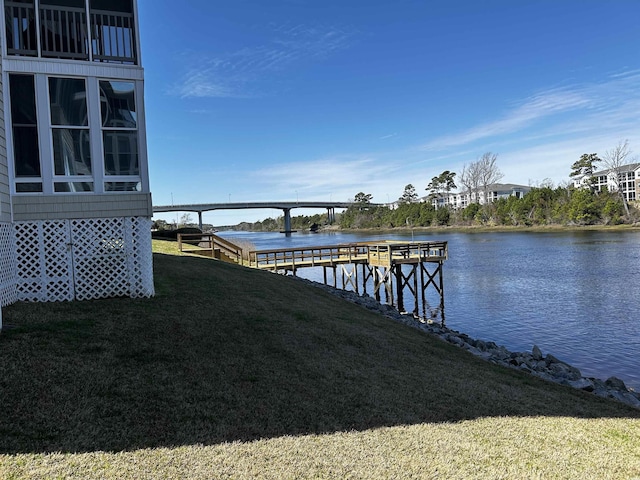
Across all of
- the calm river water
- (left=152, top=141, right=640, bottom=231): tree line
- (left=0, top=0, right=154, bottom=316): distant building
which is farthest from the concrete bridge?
(left=0, top=0, right=154, bottom=316): distant building

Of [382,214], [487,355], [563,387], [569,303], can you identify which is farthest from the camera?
[382,214]

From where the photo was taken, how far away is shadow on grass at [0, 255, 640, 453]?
166 inches

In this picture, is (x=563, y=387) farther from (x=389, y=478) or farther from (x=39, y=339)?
(x=39, y=339)

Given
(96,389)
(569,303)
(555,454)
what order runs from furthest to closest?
(569,303) < (96,389) < (555,454)

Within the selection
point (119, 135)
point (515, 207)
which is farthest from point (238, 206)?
point (119, 135)

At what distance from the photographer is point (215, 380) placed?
17.9 feet

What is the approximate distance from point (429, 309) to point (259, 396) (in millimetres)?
18103

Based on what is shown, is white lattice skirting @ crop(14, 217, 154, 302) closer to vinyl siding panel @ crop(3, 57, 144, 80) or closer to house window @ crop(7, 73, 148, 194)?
house window @ crop(7, 73, 148, 194)

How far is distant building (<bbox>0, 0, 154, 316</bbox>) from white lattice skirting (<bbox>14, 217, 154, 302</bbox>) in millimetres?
19

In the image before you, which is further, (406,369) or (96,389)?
(406,369)

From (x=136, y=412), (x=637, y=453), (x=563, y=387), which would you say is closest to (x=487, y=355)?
(x=563, y=387)

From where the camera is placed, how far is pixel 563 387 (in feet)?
25.1

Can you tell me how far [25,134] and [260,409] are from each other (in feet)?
23.7

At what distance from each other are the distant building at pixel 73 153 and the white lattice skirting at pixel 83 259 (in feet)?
0.06
